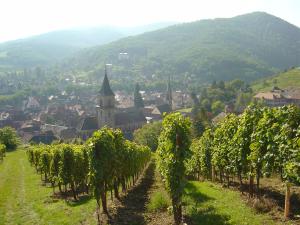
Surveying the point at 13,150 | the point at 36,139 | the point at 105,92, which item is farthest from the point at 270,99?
the point at 13,150

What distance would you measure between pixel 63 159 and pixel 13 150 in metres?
74.8

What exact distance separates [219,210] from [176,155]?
14.2ft

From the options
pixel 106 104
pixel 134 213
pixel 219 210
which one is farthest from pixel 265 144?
pixel 106 104

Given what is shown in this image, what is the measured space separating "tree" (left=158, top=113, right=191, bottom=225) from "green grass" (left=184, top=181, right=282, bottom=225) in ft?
5.50

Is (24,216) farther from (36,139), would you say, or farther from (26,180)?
(36,139)

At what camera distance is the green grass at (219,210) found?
20686 mm

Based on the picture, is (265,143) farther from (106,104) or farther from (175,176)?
(106,104)

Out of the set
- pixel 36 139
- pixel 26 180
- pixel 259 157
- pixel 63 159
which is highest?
pixel 259 157

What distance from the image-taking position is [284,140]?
19.8 metres

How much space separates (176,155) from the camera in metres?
22.4

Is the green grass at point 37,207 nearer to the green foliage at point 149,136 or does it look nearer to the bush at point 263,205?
the bush at point 263,205

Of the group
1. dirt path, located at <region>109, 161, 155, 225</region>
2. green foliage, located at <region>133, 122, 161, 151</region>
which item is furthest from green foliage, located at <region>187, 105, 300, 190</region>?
green foliage, located at <region>133, 122, 161, 151</region>

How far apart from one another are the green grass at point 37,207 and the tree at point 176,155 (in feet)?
18.7

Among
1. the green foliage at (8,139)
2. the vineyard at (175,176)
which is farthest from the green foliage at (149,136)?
the vineyard at (175,176)
